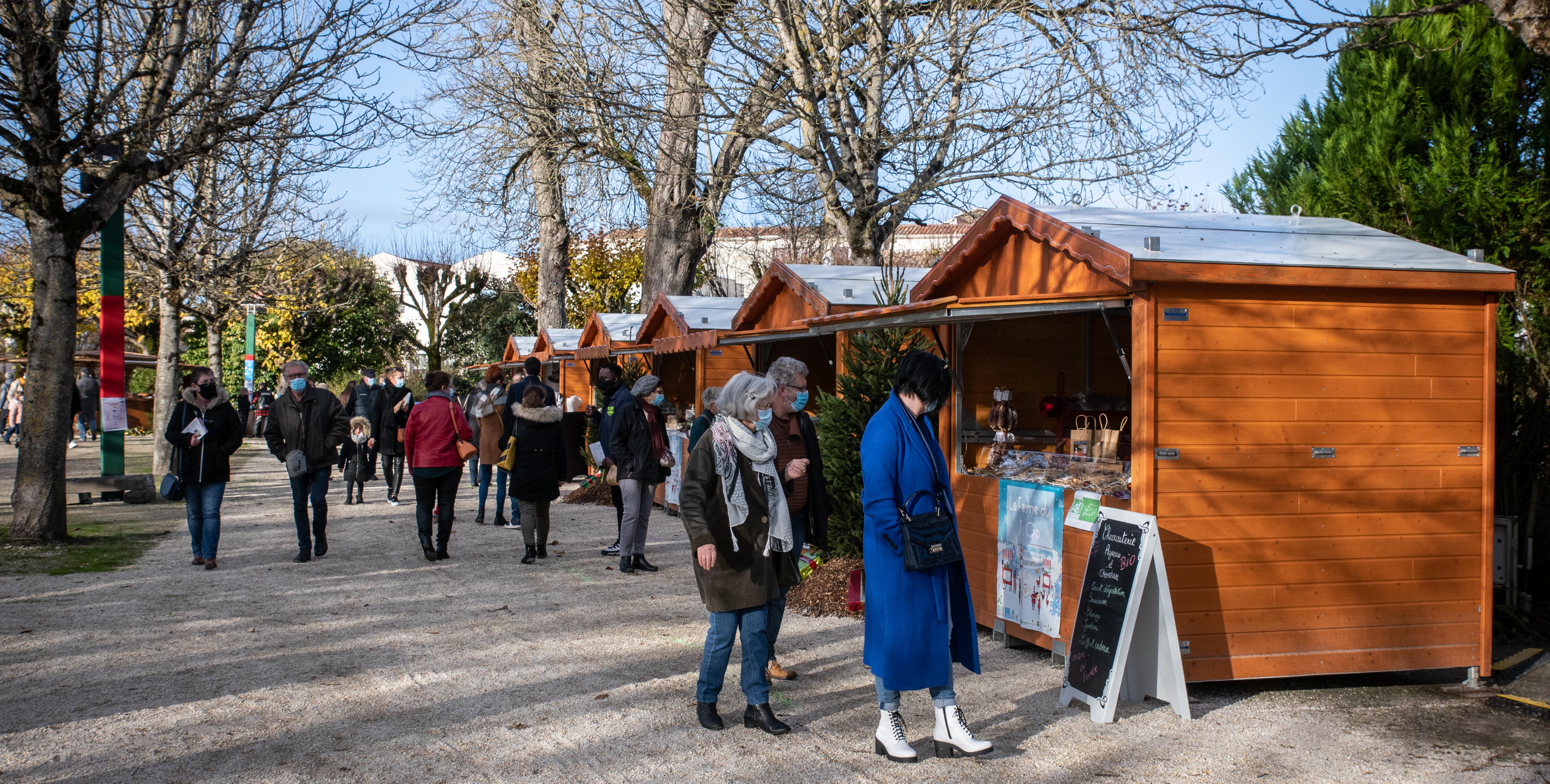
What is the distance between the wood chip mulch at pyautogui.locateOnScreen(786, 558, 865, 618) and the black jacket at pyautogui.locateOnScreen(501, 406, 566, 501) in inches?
112

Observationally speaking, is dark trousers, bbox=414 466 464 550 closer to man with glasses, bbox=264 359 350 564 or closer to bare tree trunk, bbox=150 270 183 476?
man with glasses, bbox=264 359 350 564

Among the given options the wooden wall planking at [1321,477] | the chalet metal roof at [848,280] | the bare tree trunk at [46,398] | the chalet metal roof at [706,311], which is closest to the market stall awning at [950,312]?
the wooden wall planking at [1321,477]

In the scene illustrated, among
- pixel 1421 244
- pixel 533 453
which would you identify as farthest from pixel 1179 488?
pixel 533 453

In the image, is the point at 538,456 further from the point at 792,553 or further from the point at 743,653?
the point at 743,653

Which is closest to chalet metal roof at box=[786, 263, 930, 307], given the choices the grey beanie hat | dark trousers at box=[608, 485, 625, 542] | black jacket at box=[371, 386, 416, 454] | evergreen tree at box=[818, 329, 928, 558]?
evergreen tree at box=[818, 329, 928, 558]

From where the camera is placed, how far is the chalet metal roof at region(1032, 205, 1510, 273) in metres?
5.96

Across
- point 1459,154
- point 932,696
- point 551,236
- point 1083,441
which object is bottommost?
point 932,696

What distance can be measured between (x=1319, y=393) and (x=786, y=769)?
351cm

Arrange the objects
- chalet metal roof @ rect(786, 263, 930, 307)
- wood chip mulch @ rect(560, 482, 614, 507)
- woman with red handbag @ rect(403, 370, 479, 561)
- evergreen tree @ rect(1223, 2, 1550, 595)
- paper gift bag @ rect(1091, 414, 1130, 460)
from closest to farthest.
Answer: paper gift bag @ rect(1091, 414, 1130, 460) → evergreen tree @ rect(1223, 2, 1550, 595) → woman with red handbag @ rect(403, 370, 479, 561) → chalet metal roof @ rect(786, 263, 930, 307) → wood chip mulch @ rect(560, 482, 614, 507)

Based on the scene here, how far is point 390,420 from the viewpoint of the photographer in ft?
46.2

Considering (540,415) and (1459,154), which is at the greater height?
(1459,154)

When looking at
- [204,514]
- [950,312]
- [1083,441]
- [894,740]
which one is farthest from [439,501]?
[894,740]

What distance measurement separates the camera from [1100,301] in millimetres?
5887

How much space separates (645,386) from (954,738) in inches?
213
